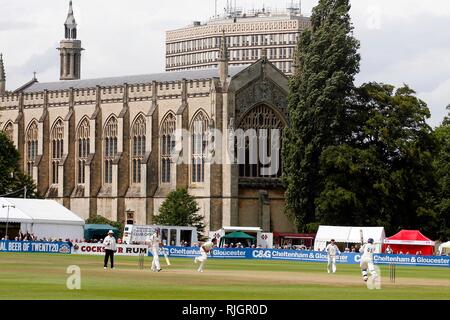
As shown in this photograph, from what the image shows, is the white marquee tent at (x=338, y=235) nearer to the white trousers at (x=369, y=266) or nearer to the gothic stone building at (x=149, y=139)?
the gothic stone building at (x=149, y=139)

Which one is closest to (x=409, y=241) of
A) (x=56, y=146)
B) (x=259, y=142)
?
(x=259, y=142)

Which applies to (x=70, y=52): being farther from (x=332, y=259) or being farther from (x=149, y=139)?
(x=332, y=259)

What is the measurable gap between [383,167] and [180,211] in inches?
756

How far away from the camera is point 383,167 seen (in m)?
118

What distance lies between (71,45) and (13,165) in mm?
36822

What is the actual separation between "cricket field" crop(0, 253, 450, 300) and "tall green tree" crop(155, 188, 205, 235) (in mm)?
57276

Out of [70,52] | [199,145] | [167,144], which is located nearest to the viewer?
[199,145]

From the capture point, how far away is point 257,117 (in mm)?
132875

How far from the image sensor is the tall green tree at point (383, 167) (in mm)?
115125

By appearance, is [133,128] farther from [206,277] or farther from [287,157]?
[206,277]

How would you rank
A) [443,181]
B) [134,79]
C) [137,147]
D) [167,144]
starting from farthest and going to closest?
[134,79] < [137,147] < [167,144] < [443,181]

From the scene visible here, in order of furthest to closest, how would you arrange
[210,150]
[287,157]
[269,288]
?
[210,150] → [287,157] → [269,288]

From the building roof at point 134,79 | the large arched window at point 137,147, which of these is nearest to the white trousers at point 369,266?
A: the building roof at point 134,79
